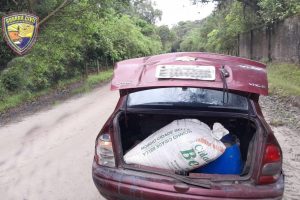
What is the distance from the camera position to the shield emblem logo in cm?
1245

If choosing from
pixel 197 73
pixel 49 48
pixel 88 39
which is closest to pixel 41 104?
pixel 49 48

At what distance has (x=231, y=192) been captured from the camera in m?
3.52

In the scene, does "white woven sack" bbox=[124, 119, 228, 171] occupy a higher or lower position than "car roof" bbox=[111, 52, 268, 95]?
lower

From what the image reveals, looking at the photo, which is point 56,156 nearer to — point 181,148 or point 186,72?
point 181,148

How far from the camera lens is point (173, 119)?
4391 mm

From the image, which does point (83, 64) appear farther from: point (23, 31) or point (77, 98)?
point (23, 31)

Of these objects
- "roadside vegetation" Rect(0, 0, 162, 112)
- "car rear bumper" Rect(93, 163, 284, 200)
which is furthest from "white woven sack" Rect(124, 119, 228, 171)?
"roadside vegetation" Rect(0, 0, 162, 112)

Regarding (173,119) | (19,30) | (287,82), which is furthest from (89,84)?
(173,119)

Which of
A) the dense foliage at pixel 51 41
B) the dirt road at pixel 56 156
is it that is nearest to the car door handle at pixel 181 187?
the dirt road at pixel 56 156

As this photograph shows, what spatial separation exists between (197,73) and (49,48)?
44.1 ft

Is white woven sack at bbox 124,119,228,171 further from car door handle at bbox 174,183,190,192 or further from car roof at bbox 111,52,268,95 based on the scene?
car roof at bbox 111,52,268,95

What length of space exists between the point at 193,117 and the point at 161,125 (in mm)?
443

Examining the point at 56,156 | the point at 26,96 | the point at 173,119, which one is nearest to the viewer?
the point at 173,119

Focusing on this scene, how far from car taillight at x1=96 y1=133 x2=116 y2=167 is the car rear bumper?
125mm
